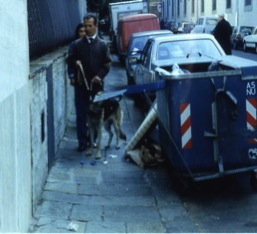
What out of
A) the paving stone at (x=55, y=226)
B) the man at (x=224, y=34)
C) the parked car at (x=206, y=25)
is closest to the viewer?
the paving stone at (x=55, y=226)

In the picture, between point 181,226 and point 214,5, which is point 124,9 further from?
point 181,226

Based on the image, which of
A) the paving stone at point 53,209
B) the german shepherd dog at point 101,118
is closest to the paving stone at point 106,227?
the paving stone at point 53,209

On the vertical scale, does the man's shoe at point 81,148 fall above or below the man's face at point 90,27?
below

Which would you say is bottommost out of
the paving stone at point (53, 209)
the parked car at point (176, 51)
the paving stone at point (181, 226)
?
the paving stone at point (181, 226)

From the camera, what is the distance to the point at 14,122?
17.7 feet

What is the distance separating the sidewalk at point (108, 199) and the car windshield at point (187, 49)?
337 centimetres

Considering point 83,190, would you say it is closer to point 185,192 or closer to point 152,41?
point 185,192

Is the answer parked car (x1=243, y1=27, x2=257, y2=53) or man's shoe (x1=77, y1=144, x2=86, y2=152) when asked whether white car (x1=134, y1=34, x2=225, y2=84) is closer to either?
man's shoe (x1=77, y1=144, x2=86, y2=152)

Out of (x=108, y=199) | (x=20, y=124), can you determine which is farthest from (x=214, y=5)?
(x=20, y=124)

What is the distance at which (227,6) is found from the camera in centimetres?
5350

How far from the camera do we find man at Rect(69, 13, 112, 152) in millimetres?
10273

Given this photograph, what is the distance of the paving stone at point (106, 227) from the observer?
658 centimetres

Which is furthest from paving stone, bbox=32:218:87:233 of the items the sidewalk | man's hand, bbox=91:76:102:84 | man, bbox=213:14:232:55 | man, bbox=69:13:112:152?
man, bbox=213:14:232:55

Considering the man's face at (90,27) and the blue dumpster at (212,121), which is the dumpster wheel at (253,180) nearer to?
the blue dumpster at (212,121)
